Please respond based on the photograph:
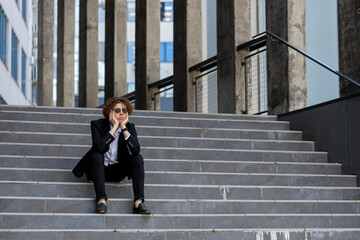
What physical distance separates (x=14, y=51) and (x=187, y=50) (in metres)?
18.0

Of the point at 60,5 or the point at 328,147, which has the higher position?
the point at 60,5

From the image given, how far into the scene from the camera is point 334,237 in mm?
6781

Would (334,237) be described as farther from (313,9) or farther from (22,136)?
(313,9)

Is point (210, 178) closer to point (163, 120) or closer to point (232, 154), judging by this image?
point (232, 154)

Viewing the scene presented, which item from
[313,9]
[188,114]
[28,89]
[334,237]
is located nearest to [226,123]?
[188,114]

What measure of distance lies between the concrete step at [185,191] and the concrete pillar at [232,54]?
5080 mm

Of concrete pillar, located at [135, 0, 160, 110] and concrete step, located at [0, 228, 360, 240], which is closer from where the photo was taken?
concrete step, located at [0, 228, 360, 240]

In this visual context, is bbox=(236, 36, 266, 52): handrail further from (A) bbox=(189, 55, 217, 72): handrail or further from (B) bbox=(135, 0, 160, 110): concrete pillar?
(B) bbox=(135, 0, 160, 110): concrete pillar

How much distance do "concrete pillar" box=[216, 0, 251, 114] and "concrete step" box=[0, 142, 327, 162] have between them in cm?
413

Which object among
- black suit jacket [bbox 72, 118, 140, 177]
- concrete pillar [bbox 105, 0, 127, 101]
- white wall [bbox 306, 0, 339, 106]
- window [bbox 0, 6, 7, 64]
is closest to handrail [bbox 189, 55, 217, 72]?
white wall [bbox 306, 0, 339, 106]

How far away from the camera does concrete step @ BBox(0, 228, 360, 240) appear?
241 inches

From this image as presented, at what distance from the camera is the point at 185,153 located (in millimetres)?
8453

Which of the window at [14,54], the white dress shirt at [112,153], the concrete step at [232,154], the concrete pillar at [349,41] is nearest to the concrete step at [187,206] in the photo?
the white dress shirt at [112,153]

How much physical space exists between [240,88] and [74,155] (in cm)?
552
